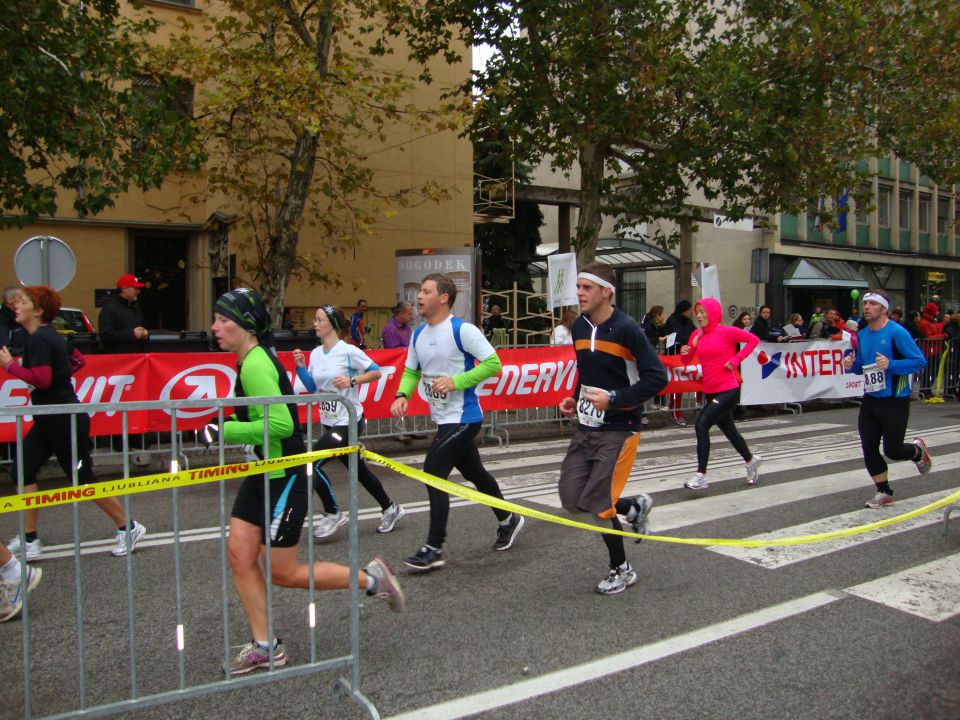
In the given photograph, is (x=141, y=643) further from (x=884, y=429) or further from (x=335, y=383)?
(x=884, y=429)

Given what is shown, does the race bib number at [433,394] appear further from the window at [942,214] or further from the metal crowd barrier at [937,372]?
the window at [942,214]

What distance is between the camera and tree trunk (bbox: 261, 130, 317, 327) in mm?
13430

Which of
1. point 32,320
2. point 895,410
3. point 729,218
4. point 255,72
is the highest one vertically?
point 255,72

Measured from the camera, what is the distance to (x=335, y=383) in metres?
6.21

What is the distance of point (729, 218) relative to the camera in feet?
56.2

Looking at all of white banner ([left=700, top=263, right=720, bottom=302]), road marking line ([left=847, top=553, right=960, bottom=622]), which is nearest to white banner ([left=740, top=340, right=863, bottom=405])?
white banner ([left=700, top=263, right=720, bottom=302])

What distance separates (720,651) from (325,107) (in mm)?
9718

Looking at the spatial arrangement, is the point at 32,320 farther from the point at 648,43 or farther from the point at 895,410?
the point at 648,43

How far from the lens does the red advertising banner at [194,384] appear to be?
8328 millimetres

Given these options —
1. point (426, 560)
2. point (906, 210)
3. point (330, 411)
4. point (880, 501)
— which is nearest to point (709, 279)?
point (880, 501)

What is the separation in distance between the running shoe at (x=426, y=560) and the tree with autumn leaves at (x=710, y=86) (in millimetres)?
9740

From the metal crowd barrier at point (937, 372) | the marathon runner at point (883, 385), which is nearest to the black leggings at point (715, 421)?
the marathon runner at point (883, 385)

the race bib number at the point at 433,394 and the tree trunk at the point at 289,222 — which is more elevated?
the tree trunk at the point at 289,222

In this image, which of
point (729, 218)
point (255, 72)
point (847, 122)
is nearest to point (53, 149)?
point (255, 72)
